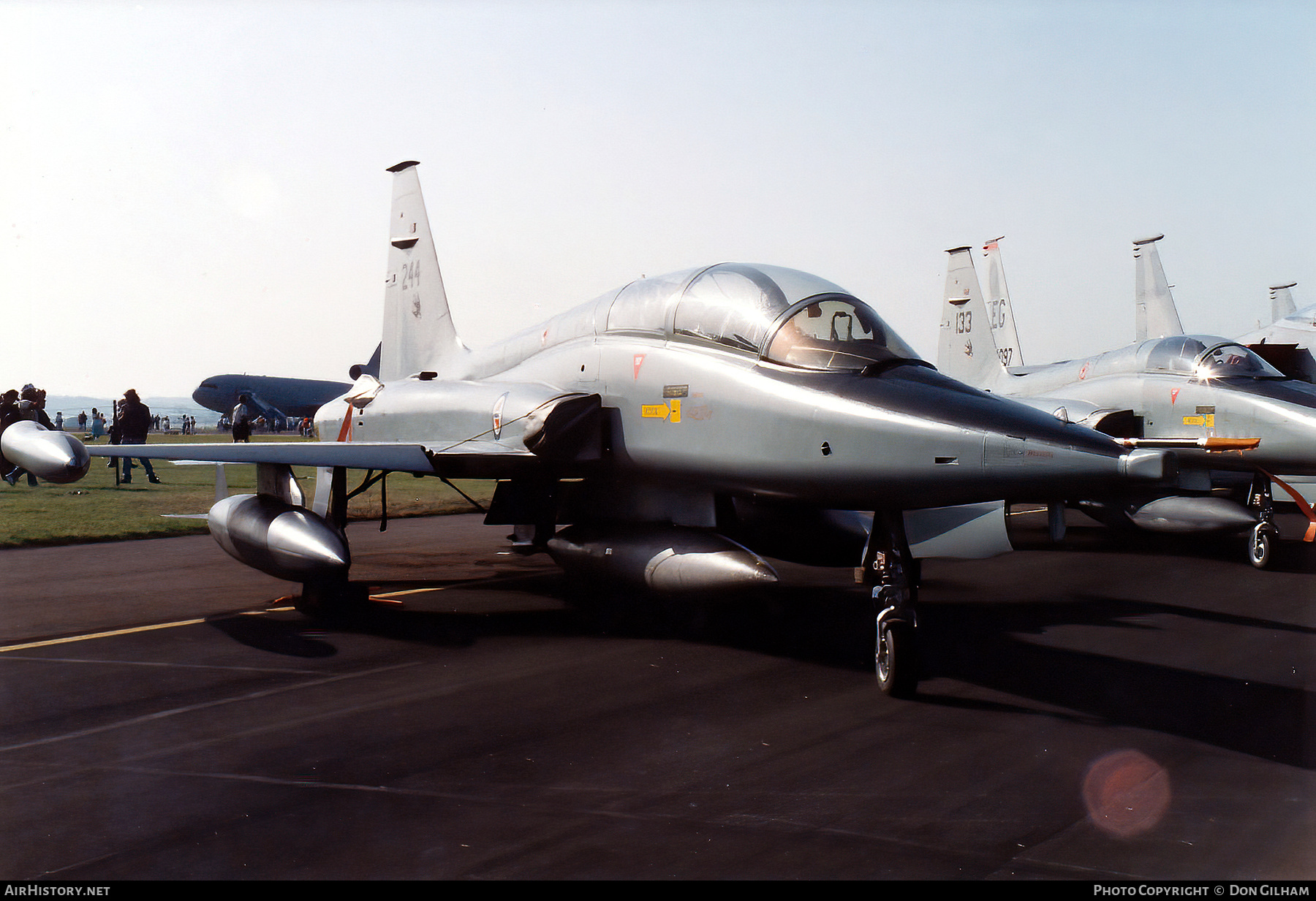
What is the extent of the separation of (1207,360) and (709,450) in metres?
9.28

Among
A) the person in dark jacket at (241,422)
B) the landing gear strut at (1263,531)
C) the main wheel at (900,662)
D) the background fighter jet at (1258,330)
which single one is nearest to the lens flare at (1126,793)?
the main wheel at (900,662)

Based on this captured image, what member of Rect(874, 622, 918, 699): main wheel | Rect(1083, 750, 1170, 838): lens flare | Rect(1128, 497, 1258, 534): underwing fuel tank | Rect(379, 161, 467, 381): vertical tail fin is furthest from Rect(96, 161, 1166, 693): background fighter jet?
Rect(1128, 497, 1258, 534): underwing fuel tank

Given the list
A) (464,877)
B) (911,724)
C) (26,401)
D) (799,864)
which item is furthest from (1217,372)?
(26,401)

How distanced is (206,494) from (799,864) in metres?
20.0

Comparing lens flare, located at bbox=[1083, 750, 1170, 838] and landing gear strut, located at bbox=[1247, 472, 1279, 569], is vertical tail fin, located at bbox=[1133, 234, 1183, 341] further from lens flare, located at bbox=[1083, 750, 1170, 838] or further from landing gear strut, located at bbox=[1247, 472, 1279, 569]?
lens flare, located at bbox=[1083, 750, 1170, 838]

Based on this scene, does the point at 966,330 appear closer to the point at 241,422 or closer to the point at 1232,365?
the point at 1232,365

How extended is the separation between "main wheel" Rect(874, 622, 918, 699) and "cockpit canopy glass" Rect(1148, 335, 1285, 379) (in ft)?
30.5

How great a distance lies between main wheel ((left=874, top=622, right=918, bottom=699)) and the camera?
589cm

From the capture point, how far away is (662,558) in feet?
24.4

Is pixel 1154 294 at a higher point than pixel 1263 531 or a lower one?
higher

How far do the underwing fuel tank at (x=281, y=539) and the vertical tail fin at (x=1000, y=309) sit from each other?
18143 millimetres

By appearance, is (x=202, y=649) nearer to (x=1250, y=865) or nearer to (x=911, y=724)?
(x=911, y=724)

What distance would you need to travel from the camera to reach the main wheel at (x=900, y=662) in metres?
5.89

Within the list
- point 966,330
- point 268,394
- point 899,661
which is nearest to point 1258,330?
point 966,330
